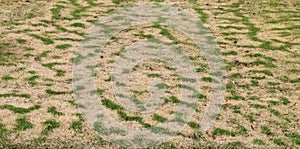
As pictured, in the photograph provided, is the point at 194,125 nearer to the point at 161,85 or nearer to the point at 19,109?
the point at 161,85

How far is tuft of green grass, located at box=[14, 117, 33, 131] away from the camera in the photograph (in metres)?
7.84

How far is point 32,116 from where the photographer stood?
8.30 m

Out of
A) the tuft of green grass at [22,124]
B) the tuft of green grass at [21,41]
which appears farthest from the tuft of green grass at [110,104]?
the tuft of green grass at [21,41]

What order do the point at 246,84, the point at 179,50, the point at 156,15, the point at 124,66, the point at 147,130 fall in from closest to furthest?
the point at 147,130 → the point at 246,84 → the point at 124,66 → the point at 179,50 → the point at 156,15

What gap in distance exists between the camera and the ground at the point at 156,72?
7.88m

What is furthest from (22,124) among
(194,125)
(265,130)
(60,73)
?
(265,130)

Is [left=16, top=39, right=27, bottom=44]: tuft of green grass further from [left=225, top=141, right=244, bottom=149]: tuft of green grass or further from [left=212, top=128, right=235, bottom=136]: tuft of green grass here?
[left=225, top=141, right=244, bottom=149]: tuft of green grass

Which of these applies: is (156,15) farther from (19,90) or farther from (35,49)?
(19,90)

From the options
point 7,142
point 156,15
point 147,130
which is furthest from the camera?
point 156,15

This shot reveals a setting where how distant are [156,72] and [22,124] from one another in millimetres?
3810

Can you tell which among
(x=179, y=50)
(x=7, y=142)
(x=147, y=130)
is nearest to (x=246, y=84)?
(x=179, y=50)

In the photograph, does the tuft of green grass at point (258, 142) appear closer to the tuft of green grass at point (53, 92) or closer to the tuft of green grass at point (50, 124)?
the tuft of green grass at point (50, 124)

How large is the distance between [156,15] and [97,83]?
5163mm

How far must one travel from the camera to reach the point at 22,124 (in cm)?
798
